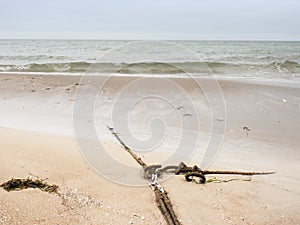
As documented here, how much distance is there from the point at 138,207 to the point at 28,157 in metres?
1.40

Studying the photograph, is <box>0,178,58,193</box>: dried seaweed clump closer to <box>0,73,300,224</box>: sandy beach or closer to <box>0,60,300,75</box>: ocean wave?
<box>0,73,300,224</box>: sandy beach

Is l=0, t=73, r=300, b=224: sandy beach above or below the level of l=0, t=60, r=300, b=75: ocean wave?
below

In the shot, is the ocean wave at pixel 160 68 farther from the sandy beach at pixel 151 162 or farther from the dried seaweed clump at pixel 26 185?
the dried seaweed clump at pixel 26 185

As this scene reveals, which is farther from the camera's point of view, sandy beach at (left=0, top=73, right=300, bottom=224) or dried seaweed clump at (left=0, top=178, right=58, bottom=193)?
dried seaweed clump at (left=0, top=178, right=58, bottom=193)

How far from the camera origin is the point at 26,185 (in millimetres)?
2580

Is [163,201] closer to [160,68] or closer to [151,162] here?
[151,162]

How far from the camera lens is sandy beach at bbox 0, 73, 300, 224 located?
2293 millimetres

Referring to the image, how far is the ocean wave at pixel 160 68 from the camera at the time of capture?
44.4ft

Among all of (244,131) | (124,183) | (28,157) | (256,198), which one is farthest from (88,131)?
(256,198)

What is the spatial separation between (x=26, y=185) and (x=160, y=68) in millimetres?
11887

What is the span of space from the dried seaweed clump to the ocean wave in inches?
403

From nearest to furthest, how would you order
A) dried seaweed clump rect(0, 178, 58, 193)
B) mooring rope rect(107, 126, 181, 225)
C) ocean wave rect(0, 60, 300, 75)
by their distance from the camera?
1. mooring rope rect(107, 126, 181, 225)
2. dried seaweed clump rect(0, 178, 58, 193)
3. ocean wave rect(0, 60, 300, 75)

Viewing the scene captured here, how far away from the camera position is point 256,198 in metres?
2.67

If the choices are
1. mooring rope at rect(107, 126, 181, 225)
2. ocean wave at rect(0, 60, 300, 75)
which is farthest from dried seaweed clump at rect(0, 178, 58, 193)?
ocean wave at rect(0, 60, 300, 75)
